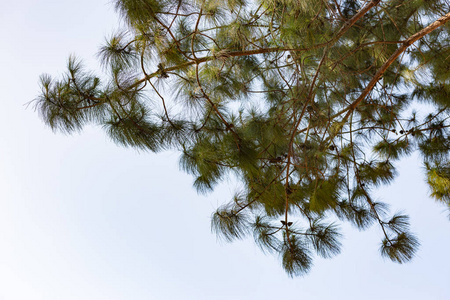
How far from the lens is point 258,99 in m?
3.10

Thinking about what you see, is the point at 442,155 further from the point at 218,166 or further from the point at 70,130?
the point at 70,130

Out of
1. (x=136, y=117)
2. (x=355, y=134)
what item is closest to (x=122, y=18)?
(x=136, y=117)

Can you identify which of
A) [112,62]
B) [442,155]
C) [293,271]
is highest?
[442,155]

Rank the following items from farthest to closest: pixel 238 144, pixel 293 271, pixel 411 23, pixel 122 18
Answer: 1. pixel 411 23
2. pixel 293 271
3. pixel 238 144
4. pixel 122 18

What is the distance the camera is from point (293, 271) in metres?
2.46

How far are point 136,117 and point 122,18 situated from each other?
51cm

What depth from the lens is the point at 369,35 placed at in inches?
108

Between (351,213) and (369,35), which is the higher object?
(369,35)

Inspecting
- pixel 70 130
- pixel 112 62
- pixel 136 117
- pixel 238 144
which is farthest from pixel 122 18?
pixel 238 144

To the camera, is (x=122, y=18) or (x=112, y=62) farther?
(x=112, y=62)

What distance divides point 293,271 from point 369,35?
4.86ft

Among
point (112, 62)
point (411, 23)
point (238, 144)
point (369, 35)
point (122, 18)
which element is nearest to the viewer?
point (122, 18)

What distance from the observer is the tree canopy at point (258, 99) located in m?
2.09

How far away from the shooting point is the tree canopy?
2.09m
